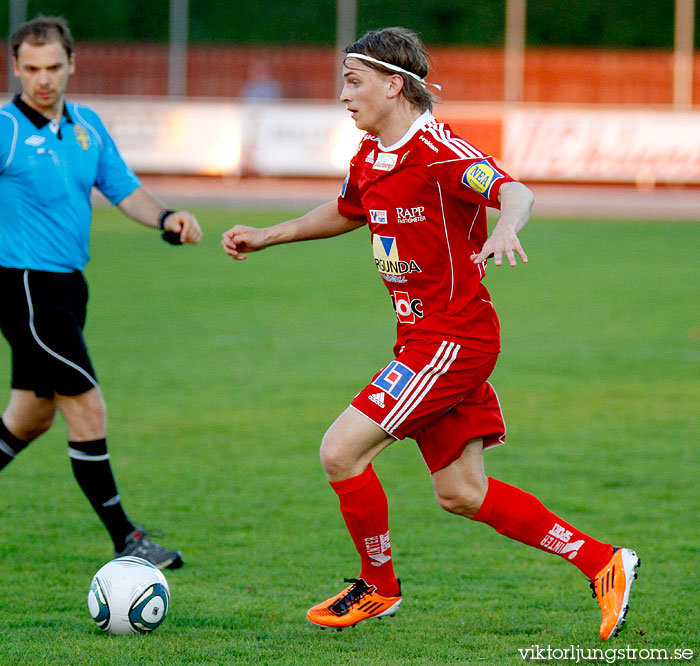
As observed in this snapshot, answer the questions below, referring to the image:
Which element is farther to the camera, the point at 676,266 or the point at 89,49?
the point at 89,49

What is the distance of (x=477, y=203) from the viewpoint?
151 inches

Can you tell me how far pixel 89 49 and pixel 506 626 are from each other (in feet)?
95.5

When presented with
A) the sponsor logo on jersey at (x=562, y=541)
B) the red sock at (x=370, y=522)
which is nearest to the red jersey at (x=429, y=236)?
the red sock at (x=370, y=522)

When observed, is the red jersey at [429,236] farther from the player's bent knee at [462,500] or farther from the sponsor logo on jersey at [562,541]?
the sponsor logo on jersey at [562,541]

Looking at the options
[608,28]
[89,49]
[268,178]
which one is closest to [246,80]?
[89,49]

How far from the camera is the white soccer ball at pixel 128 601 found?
3.96 m

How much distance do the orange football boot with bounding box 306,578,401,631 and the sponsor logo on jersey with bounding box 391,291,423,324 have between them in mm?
968

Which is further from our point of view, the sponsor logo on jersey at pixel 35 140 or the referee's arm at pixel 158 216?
the referee's arm at pixel 158 216

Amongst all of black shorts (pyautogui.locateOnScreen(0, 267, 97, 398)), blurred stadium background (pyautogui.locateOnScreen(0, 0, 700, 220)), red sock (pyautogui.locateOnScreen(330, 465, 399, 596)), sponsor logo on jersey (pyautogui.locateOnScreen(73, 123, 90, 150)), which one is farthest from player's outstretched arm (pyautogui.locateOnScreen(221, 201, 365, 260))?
blurred stadium background (pyautogui.locateOnScreen(0, 0, 700, 220))

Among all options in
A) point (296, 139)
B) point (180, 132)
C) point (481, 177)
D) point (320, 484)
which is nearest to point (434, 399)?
point (481, 177)

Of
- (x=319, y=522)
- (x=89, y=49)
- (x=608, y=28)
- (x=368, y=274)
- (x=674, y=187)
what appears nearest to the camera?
(x=319, y=522)

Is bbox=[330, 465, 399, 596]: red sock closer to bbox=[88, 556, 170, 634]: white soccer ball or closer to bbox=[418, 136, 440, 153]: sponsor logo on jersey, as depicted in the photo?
bbox=[88, 556, 170, 634]: white soccer ball

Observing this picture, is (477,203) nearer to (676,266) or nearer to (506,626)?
(506,626)

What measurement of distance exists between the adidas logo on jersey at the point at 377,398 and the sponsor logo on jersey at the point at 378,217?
0.62 meters
